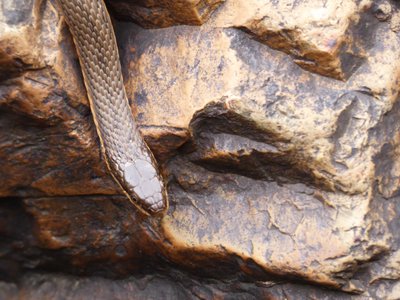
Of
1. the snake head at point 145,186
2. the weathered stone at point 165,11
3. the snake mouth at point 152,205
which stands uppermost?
the weathered stone at point 165,11

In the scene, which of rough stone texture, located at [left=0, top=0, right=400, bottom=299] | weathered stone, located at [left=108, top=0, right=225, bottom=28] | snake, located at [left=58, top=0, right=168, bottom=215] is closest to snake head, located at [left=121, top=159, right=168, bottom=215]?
snake, located at [left=58, top=0, right=168, bottom=215]

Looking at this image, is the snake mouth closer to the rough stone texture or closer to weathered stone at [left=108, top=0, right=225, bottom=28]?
the rough stone texture

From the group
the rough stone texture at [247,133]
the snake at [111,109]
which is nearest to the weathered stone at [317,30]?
the rough stone texture at [247,133]

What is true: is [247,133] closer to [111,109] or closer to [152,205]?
[152,205]

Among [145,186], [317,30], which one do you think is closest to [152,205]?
[145,186]

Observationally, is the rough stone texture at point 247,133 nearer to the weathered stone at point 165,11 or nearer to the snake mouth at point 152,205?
the weathered stone at point 165,11

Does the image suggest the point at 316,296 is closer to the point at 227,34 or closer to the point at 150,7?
the point at 227,34
